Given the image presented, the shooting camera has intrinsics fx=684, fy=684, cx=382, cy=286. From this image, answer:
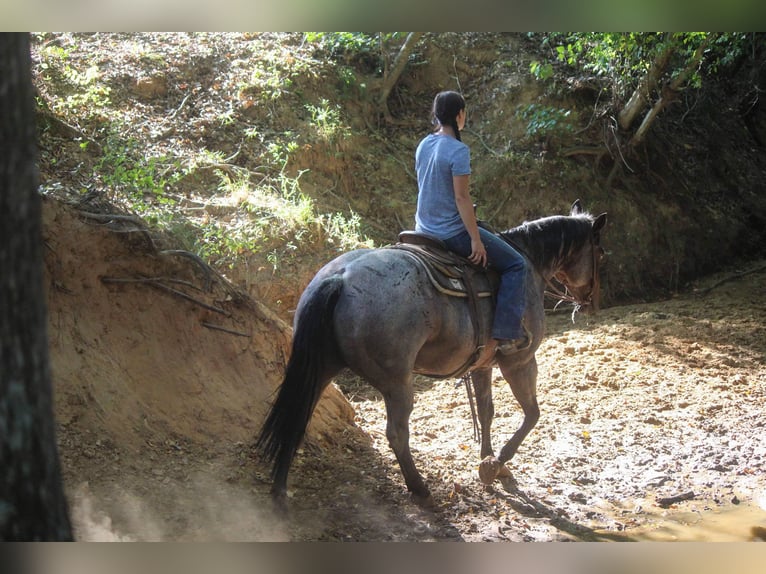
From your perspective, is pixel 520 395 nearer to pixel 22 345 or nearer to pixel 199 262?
pixel 199 262

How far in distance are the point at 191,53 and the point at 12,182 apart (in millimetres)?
5571

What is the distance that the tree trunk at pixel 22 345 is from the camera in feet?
8.25

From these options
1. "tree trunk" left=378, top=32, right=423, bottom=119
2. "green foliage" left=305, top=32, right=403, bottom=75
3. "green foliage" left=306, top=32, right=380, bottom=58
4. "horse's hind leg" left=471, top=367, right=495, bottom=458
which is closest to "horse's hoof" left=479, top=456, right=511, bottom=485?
"horse's hind leg" left=471, top=367, right=495, bottom=458

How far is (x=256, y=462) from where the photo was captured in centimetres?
401

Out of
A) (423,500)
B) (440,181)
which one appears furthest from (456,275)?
(423,500)

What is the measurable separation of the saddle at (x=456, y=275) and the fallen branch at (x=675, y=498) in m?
1.47

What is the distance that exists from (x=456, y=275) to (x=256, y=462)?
1600 millimetres

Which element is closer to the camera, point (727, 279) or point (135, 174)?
point (135, 174)

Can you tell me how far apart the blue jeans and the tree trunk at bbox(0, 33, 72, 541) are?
2.28m

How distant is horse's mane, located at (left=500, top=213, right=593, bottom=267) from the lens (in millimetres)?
4520

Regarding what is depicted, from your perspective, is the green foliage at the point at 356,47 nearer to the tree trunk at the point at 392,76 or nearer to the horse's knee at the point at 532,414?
the tree trunk at the point at 392,76

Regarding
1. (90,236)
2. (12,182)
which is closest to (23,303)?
(12,182)

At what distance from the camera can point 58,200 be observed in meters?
4.17

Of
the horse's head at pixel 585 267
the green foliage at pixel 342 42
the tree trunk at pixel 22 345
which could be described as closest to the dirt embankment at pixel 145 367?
the tree trunk at pixel 22 345
